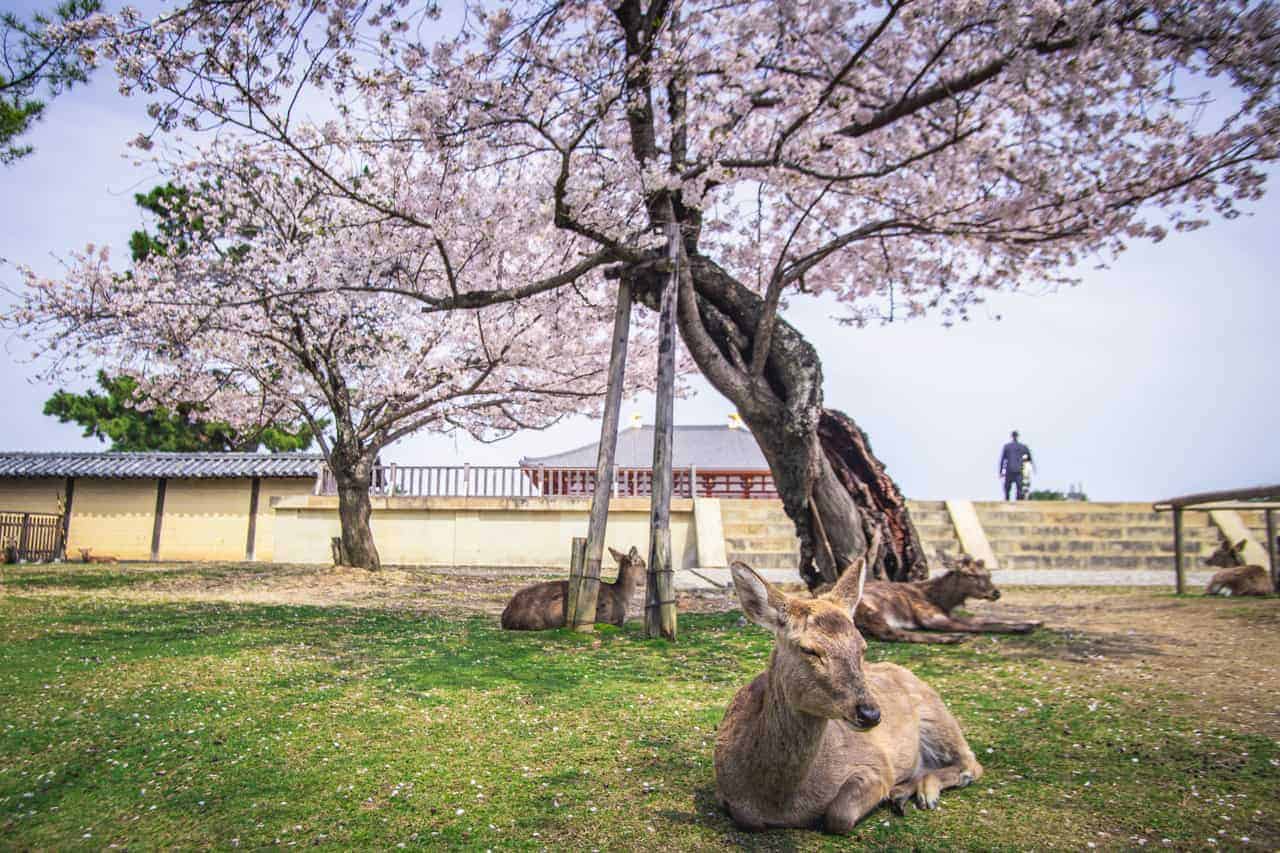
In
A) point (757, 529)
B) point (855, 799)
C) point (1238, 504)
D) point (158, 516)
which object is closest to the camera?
point (855, 799)

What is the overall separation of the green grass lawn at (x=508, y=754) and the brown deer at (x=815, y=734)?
0.10 meters

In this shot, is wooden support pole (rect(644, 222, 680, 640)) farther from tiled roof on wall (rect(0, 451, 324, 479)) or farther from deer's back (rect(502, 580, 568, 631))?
tiled roof on wall (rect(0, 451, 324, 479))

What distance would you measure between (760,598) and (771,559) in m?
14.9

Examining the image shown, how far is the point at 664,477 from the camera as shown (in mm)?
8117

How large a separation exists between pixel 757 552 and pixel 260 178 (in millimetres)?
14298

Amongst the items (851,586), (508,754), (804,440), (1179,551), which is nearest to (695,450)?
(1179,551)

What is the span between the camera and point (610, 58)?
8641 millimetres

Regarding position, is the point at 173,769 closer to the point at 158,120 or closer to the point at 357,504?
the point at 158,120

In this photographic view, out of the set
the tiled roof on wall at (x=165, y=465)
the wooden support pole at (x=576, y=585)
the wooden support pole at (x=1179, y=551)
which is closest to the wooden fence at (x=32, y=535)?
the tiled roof on wall at (x=165, y=465)

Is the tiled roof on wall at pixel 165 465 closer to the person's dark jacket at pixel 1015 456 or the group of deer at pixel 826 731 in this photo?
the person's dark jacket at pixel 1015 456

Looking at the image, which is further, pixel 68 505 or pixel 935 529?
pixel 68 505

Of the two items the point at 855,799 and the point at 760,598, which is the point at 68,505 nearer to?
the point at 760,598

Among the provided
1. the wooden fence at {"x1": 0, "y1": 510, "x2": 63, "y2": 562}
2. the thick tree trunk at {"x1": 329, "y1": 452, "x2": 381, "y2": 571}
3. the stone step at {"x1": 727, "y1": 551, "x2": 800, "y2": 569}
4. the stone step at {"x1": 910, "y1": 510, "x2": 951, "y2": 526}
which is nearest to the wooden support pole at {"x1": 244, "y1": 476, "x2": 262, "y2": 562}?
the wooden fence at {"x1": 0, "y1": 510, "x2": 63, "y2": 562}

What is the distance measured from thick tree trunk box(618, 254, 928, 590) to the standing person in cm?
1330
